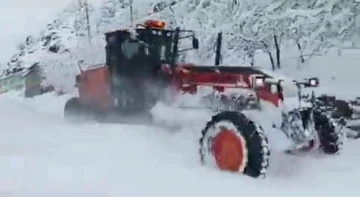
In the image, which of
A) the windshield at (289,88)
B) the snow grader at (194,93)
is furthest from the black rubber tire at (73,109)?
the windshield at (289,88)

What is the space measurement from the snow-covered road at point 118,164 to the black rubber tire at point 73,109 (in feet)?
0.05

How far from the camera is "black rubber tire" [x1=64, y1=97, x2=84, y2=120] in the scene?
1.27m

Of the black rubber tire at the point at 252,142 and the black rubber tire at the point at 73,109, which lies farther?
the black rubber tire at the point at 73,109

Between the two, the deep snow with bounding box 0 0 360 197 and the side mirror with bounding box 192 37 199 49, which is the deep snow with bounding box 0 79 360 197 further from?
the side mirror with bounding box 192 37 199 49

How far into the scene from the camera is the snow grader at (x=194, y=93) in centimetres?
119

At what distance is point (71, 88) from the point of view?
125 centimetres

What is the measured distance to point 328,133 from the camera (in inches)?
47.0

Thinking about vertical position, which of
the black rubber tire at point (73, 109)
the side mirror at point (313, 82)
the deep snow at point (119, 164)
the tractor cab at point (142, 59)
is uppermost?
the tractor cab at point (142, 59)

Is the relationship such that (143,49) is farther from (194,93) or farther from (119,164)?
(119,164)

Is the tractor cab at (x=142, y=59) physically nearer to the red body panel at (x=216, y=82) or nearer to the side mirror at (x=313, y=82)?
the red body panel at (x=216, y=82)

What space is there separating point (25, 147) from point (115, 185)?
0.70 ft

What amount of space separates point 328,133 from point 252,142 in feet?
0.51

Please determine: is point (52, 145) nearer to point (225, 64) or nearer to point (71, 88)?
point (71, 88)

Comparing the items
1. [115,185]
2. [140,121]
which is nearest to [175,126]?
[140,121]
